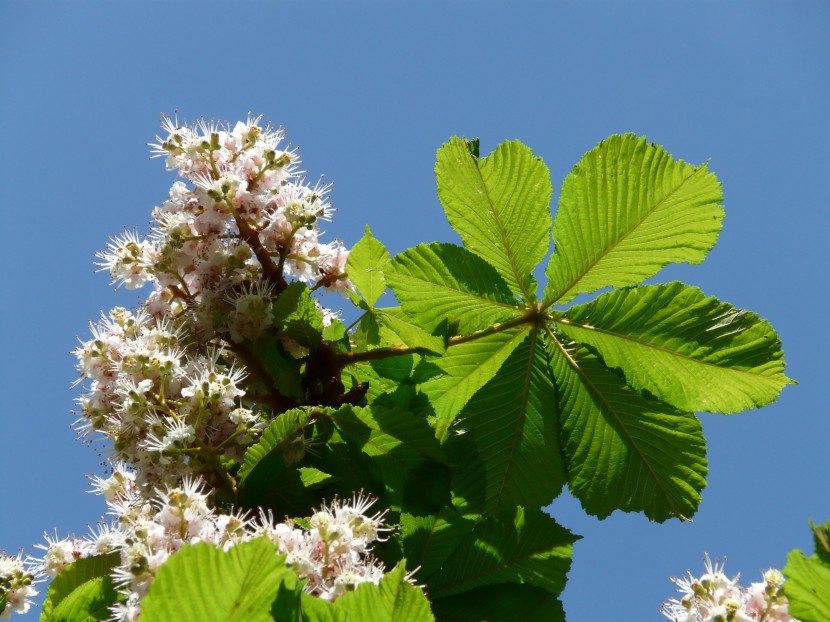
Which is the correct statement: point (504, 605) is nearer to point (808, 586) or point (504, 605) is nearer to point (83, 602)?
point (808, 586)

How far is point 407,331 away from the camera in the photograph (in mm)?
2936

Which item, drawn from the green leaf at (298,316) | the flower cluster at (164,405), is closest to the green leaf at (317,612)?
the flower cluster at (164,405)

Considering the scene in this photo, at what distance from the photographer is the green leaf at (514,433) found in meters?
2.96

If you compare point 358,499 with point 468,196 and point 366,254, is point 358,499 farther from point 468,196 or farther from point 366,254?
point 468,196

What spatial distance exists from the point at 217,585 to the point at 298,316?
1.40m

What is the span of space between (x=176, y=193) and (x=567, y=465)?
1.84m

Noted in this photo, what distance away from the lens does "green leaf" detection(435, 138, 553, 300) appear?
9.58ft

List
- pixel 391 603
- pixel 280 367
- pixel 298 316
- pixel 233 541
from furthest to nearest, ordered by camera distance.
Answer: pixel 280 367 < pixel 298 316 < pixel 233 541 < pixel 391 603

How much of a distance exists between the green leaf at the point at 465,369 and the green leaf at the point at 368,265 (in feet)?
1.13

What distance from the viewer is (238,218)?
324 cm

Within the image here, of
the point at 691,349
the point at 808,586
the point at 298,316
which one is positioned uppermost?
the point at 298,316

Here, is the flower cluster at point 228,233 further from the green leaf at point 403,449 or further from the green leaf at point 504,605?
the green leaf at point 504,605

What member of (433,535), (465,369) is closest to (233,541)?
(433,535)

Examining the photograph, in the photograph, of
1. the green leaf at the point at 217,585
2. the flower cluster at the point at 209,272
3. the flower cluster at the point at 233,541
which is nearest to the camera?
the green leaf at the point at 217,585
